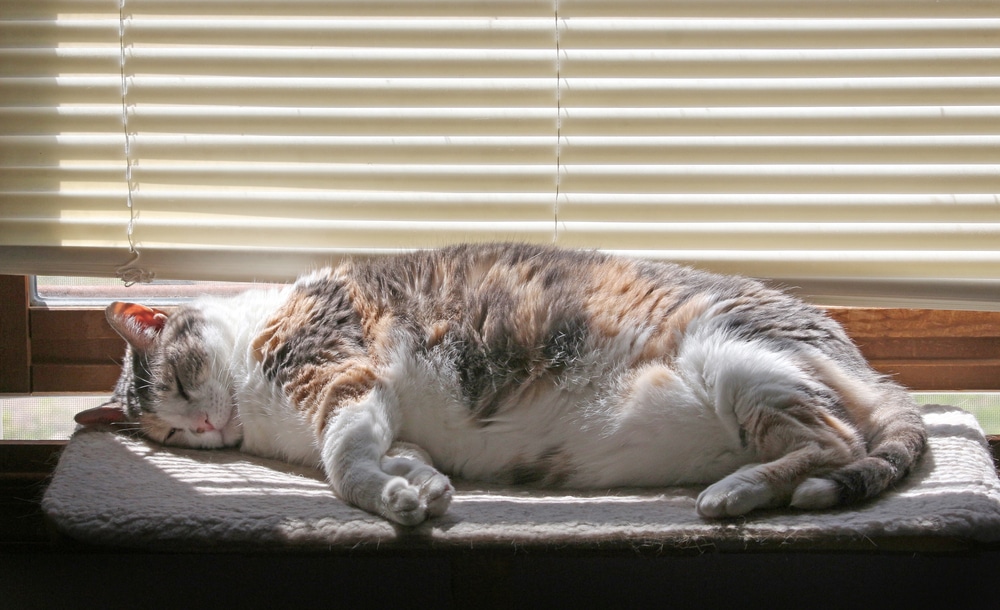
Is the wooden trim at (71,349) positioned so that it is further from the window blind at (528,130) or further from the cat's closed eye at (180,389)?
the cat's closed eye at (180,389)

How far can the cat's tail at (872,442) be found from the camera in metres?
1.43

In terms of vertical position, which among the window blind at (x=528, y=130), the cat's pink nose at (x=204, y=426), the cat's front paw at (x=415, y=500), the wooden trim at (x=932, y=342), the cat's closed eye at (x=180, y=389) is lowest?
the cat's pink nose at (x=204, y=426)

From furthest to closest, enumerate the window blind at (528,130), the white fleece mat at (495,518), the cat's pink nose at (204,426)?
1. the window blind at (528,130)
2. the cat's pink nose at (204,426)
3. the white fleece mat at (495,518)

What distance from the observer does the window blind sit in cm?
217

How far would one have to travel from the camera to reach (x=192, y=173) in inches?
87.0

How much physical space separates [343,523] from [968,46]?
2011 millimetres

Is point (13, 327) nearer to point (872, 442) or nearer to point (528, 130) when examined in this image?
point (528, 130)

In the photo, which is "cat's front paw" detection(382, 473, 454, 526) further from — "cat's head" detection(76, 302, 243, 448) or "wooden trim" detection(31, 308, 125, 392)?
"wooden trim" detection(31, 308, 125, 392)

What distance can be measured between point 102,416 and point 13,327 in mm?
528

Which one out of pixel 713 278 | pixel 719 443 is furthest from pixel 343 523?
pixel 713 278

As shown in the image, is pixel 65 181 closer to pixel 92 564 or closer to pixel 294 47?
pixel 294 47

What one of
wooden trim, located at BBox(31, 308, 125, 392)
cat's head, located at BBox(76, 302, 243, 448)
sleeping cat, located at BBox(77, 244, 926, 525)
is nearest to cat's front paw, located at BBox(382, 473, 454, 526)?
sleeping cat, located at BBox(77, 244, 926, 525)

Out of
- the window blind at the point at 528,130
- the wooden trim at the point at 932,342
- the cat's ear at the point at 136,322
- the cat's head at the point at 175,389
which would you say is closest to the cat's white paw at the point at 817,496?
the window blind at the point at 528,130

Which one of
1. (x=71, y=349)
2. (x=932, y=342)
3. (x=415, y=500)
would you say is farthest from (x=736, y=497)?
(x=71, y=349)
